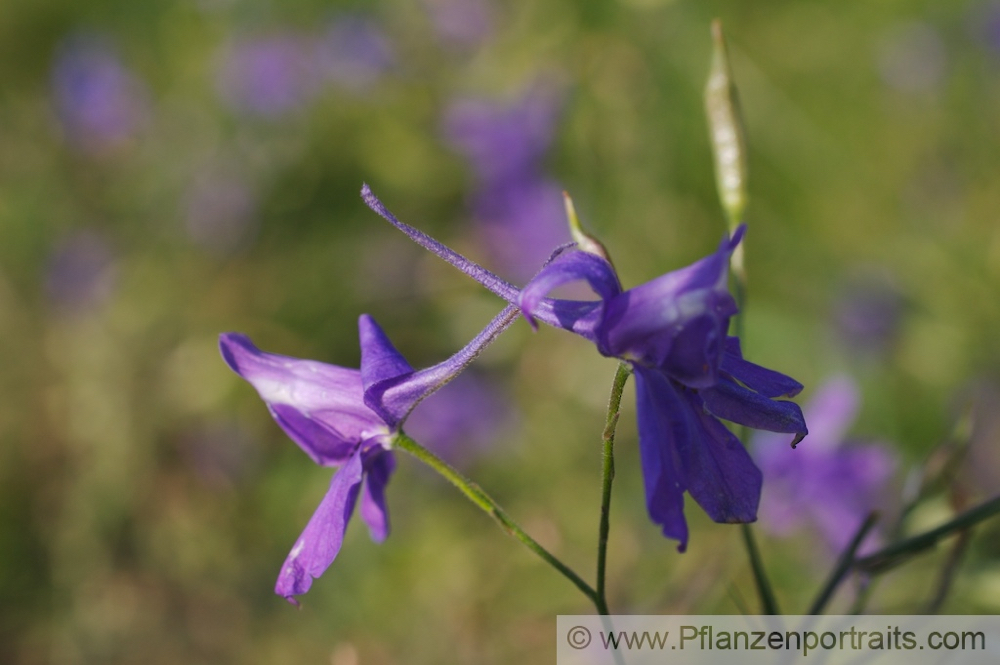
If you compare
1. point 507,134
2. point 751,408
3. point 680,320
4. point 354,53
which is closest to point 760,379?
point 751,408

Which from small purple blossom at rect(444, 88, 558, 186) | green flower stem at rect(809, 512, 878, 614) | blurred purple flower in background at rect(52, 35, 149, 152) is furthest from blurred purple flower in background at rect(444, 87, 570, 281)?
green flower stem at rect(809, 512, 878, 614)

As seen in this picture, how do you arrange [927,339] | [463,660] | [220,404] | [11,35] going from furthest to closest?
[11,35] < [220,404] < [927,339] < [463,660]

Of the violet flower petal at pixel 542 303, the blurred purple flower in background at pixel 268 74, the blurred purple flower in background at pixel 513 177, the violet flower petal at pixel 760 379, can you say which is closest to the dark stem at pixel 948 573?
the violet flower petal at pixel 760 379

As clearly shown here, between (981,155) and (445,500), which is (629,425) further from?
(981,155)

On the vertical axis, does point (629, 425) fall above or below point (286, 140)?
below

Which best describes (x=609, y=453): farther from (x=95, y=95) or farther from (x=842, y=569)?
(x=95, y=95)

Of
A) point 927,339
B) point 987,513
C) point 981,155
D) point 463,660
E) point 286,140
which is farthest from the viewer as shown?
point 286,140

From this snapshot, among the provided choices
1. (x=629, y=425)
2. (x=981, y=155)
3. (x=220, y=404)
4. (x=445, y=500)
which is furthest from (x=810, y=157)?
(x=220, y=404)
